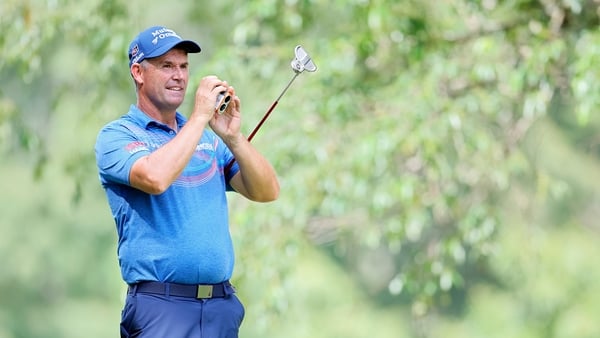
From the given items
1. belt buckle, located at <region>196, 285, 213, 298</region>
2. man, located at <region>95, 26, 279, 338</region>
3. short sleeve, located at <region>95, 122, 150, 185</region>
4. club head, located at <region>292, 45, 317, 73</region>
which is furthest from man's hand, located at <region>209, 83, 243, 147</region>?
belt buckle, located at <region>196, 285, 213, 298</region>

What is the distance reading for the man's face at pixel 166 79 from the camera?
4.84 m

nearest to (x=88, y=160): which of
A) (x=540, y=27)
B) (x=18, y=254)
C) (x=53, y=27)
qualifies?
(x=53, y=27)

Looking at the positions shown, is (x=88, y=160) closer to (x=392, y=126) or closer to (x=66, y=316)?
(x=392, y=126)

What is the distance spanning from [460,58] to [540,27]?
590mm

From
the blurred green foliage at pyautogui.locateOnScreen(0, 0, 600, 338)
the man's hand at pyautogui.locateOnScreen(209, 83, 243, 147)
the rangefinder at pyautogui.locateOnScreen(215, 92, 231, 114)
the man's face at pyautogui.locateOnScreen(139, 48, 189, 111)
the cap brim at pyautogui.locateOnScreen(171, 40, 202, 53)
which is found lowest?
the blurred green foliage at pyautogui.locateOnScreen(0, 0, 600, 338)

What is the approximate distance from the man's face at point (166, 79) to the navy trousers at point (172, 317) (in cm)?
61

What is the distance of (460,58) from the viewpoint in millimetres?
9406

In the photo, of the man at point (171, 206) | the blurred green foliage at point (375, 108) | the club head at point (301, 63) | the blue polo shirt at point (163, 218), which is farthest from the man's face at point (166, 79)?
the blurred green foliage at point (375, 108)

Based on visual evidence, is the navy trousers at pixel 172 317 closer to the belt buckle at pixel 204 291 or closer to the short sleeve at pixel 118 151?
the belt buckle at pixel 204 291

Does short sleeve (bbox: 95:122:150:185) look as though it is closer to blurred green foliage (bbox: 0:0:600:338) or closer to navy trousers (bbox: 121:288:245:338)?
navy trousers (bbox: 121:288:245:338)

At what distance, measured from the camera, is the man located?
466cm

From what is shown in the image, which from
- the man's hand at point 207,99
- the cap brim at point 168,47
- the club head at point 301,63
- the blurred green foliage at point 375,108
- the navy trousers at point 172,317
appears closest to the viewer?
the man's hand at point 207,99

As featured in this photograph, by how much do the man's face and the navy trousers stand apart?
611 millimetres

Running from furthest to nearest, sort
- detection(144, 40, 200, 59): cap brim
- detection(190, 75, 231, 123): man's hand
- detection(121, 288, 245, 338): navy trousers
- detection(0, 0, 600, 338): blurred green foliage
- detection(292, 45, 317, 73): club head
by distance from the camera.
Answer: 1. detection(0, 0, 600, 338): blurred green foliage
2. detection(292, 45, 317, 73): club head
3. detection(144, 40, 200, 59): cap brim
4. detection(121, 288, 245, 338): navy trousers
5. detection(190, 75, 231, 123): man's hand
